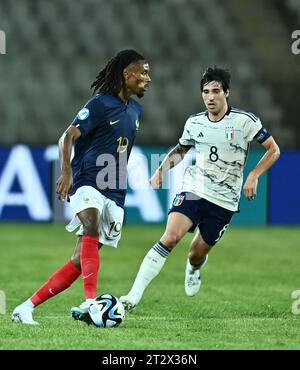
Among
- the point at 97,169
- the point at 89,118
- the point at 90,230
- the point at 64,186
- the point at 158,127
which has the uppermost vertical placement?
the point at 158,127

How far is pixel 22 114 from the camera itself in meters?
18.2

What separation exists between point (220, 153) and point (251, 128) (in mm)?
343

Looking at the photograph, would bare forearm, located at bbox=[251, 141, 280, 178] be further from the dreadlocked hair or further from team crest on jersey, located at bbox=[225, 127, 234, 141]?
the dreadlocked hair

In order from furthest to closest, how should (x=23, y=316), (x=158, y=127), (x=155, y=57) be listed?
(x=155, y=57), (x=158, y=127), (x=23, y=316)

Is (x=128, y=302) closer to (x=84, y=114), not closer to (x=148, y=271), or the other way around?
(x=148, y=271)

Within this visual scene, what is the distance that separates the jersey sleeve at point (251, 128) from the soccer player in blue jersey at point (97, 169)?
3.55ft

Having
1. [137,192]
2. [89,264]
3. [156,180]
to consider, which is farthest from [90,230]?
[137,192]

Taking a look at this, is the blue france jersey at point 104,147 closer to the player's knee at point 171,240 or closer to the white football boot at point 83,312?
the player's knee at point 171,240

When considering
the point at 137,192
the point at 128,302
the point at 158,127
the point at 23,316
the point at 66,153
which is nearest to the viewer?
the point at 66,153

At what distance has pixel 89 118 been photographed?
6855 mm

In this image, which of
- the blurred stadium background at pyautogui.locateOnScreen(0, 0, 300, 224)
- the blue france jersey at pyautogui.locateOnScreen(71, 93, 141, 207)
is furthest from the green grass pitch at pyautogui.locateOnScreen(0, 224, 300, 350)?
the blurred stadium background at pyautogui.locateOnScreen(0, 0, 300, 224)

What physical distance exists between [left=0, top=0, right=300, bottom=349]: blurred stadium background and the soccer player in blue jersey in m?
0.35

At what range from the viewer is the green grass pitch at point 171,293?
19.9 feet
